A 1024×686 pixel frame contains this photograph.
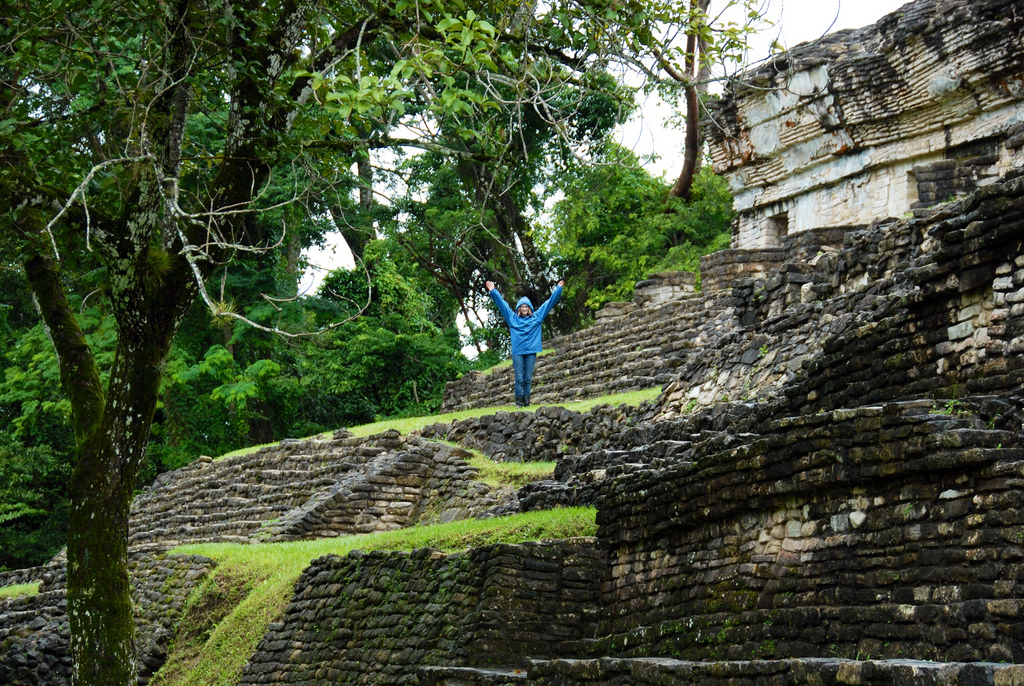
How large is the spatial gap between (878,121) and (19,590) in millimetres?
13626

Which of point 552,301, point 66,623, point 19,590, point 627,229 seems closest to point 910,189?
point 552,301

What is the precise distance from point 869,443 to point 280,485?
11985 millimetres

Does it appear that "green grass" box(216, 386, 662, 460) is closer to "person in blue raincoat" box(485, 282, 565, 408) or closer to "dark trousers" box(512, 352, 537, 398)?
"dark trousers" box(512, 352, 537, 398)

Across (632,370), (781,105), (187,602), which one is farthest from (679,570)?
(781,105)

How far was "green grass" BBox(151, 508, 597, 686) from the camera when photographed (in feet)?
27.8

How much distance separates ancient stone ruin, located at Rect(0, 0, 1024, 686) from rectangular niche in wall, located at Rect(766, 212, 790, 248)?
173 centimetres

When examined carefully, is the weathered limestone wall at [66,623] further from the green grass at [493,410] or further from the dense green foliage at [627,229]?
the dense green foliage at [627,229]

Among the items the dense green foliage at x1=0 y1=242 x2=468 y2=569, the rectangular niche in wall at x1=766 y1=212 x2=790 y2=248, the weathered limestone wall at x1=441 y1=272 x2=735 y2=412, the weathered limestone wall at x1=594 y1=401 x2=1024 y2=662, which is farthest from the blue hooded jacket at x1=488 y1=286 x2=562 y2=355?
the dense green foliage at x1=0 y1=242 x2=468 y2=569

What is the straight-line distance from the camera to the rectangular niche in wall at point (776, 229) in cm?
1786

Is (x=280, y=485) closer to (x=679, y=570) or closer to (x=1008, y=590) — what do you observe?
(x=679, y=570)

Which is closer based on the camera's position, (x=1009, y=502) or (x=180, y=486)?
(x=1009, y=502)

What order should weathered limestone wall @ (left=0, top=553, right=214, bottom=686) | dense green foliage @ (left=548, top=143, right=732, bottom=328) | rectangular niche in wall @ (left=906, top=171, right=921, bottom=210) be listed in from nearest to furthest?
weathered limestone wall @ (left=0, top=553, right=214, bottom=686), rectangular niche in wall @ (left=906, top=171, right=921, bottom=210), dense green foliage @ (left=548, top=143, right=732, bottom=328)

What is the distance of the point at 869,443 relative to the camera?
481 centimetres

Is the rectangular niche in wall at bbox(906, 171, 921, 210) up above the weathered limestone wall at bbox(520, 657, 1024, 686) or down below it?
above
